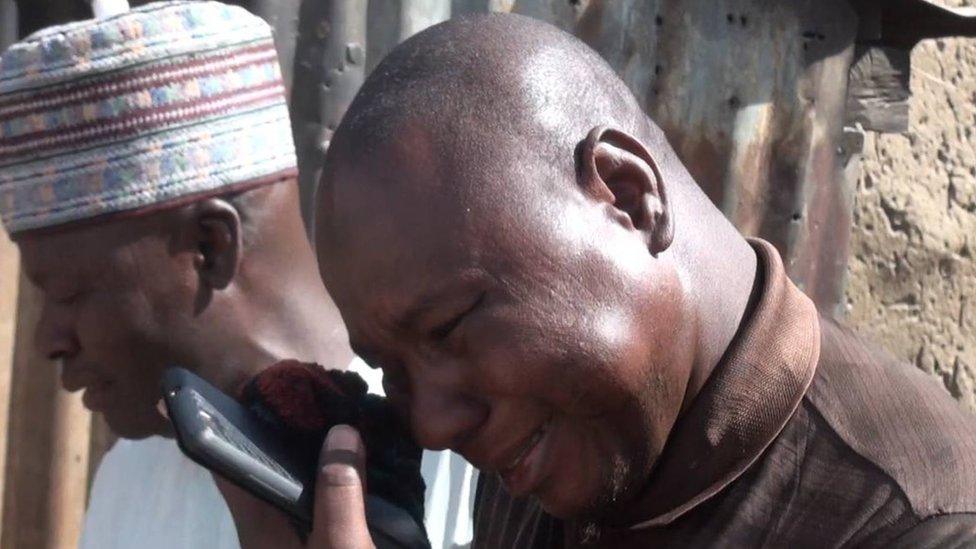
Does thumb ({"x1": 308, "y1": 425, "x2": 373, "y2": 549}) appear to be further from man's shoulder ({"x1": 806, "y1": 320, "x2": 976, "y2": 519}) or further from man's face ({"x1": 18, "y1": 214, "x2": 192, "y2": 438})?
man's face ({"x1": 18, "y1": 214, "x2": 192, "y2": 438})

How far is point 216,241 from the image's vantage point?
2.74 meters

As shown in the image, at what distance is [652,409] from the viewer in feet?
5.59

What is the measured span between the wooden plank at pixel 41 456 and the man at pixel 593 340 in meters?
2.58

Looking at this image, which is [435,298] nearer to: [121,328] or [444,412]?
[444,412]

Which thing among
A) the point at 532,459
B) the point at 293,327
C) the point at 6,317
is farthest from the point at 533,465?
the point at 6,317

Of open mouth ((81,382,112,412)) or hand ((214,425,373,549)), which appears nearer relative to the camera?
hand ((214,425,373,549))

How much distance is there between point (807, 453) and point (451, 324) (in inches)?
15.2

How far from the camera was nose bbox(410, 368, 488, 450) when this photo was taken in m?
1.69

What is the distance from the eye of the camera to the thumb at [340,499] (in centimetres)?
189

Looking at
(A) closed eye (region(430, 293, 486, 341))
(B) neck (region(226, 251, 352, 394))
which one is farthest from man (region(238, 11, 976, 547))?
(B) neck (region(226, 251, 352, 394))

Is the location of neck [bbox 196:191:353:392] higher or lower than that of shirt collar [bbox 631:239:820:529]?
lower

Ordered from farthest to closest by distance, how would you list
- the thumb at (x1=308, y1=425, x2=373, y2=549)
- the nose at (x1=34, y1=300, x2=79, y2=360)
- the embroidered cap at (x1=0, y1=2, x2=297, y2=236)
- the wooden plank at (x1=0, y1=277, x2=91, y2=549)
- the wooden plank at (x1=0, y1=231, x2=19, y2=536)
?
the wooden plank at (x1=0, y1=277, x2=91, y2=549)
the wooden plank at (x1=0, y1=231, x2=19, y2=536)
the nose at (x1=34, y1=300, x2=79, y2=360)
the embroidered cap at (x1=0, y1=2, x2=297, y2=236)
the thumb at (x1=308, y1=425, x2=373, y2=549)

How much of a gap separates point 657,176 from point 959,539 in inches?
19.0

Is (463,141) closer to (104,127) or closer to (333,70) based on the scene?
(104,127)
